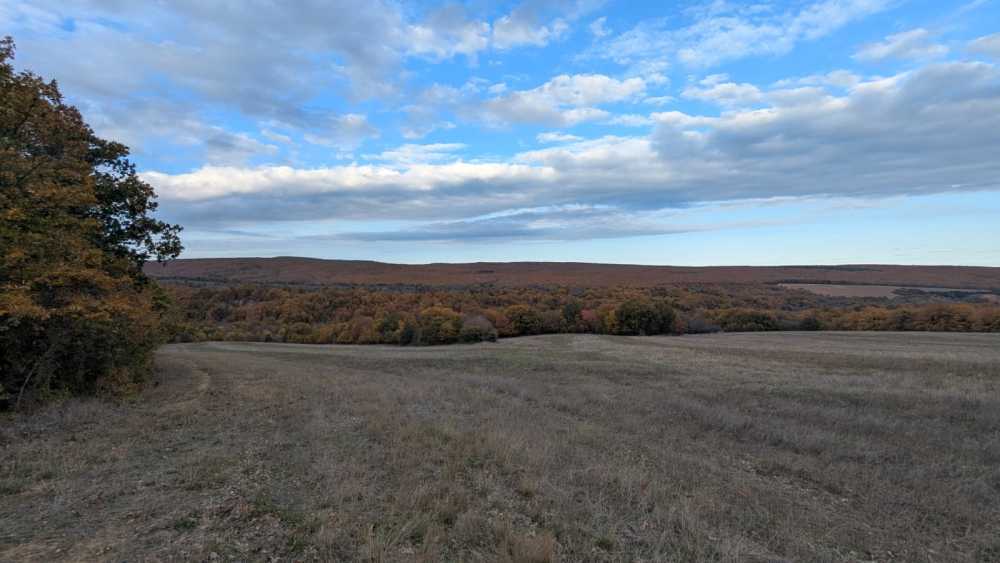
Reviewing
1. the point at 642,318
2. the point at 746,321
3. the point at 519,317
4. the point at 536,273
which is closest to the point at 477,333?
the point at 519,317

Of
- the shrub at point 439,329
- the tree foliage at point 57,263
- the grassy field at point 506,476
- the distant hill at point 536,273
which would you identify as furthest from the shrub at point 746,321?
the tree foliage at point 57,263

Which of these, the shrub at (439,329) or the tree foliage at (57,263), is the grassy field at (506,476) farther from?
the shrub at (439,329)

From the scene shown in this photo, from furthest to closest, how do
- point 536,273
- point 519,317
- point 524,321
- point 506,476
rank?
1. point 536,273
2. point 519,317
3. point 524,321
4. point 506,476

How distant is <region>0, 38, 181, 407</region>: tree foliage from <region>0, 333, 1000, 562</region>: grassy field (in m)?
1.70

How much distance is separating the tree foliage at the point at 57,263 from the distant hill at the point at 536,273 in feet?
384

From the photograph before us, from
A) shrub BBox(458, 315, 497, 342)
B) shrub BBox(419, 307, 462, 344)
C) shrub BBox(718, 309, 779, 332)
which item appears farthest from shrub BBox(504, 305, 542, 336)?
shrub BBox(718, 309, 779, 332)

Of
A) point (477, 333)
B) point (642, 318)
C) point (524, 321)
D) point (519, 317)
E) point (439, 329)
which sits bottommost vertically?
point (477, 333)

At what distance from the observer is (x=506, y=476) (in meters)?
7.36

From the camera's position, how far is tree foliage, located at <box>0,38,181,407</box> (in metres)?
10.8

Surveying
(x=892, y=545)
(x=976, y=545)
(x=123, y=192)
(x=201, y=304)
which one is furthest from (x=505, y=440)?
(x=201, y=304)

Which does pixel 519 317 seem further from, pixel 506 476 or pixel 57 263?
pixel 506 476

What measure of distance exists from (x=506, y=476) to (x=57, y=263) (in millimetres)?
11520

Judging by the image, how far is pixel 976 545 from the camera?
6.19 meters

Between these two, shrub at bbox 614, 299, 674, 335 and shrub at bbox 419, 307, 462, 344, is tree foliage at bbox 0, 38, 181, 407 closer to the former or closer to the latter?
shrub at bbox 419, 307, 462, 344
